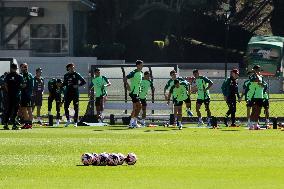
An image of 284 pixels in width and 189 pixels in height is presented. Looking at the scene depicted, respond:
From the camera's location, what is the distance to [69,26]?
79438 millimetres

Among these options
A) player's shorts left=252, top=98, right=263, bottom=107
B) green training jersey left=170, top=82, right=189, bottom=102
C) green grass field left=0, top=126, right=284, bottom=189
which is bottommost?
green grass field left=0, top=126, right=284, bottom=189

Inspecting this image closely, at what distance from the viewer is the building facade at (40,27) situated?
78.4 metres

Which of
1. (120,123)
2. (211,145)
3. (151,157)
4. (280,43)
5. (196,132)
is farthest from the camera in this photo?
(280,43)

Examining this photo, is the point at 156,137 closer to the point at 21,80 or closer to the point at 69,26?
the point at 21,80

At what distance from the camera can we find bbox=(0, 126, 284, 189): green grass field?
17547 mm

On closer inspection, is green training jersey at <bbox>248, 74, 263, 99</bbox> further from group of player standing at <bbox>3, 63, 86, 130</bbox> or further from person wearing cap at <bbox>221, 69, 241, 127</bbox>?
group of player standing at <bbox>3, 63, 86, 130</bbox>

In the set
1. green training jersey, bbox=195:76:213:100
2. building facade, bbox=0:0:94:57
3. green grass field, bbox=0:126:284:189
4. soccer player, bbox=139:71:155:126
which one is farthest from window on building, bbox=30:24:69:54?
green grass field, bbox=0:126:284:189

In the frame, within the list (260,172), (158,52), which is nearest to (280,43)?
(158,52)

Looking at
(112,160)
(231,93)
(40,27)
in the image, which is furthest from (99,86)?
(40,27)

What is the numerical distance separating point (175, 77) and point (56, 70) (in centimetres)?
3281

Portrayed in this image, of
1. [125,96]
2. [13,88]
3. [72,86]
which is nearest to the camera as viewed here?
[13,88]

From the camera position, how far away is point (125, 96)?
4184cm

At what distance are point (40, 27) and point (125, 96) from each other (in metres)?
38.4

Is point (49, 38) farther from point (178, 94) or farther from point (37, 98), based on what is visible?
point (178, 94)
